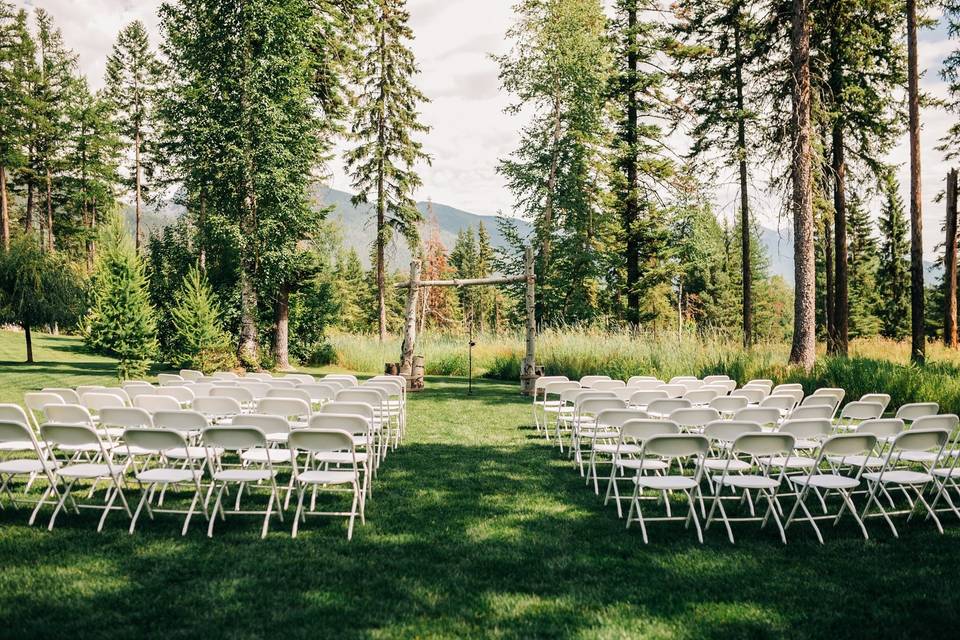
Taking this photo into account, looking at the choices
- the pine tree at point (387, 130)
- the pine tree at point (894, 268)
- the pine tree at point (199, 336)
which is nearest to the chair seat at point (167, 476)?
the pine tree at point (199, 336)

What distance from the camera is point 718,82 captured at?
71.4 ft

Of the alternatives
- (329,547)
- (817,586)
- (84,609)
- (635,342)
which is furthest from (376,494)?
(635,342)

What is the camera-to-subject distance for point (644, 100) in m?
23.6

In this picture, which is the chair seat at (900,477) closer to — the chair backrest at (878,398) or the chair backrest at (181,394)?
Result: the chair backrest at (878,398)

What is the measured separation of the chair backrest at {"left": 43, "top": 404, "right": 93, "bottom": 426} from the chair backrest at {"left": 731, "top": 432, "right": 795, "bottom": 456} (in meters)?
5.59

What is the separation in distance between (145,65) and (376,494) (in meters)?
43.0

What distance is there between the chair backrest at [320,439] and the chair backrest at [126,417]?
1318 millimetres

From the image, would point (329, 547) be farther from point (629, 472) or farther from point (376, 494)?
point (629, 472)

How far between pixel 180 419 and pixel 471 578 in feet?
9.74

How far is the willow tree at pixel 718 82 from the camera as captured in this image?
20734 mm

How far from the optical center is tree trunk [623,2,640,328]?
2300cm

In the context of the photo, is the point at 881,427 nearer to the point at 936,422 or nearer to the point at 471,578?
the point at 936,422

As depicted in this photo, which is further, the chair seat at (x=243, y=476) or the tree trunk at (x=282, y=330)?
the tree trunk at (x=282, y=330)

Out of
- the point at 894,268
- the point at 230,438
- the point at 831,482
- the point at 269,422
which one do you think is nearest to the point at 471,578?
the point at 230,438
